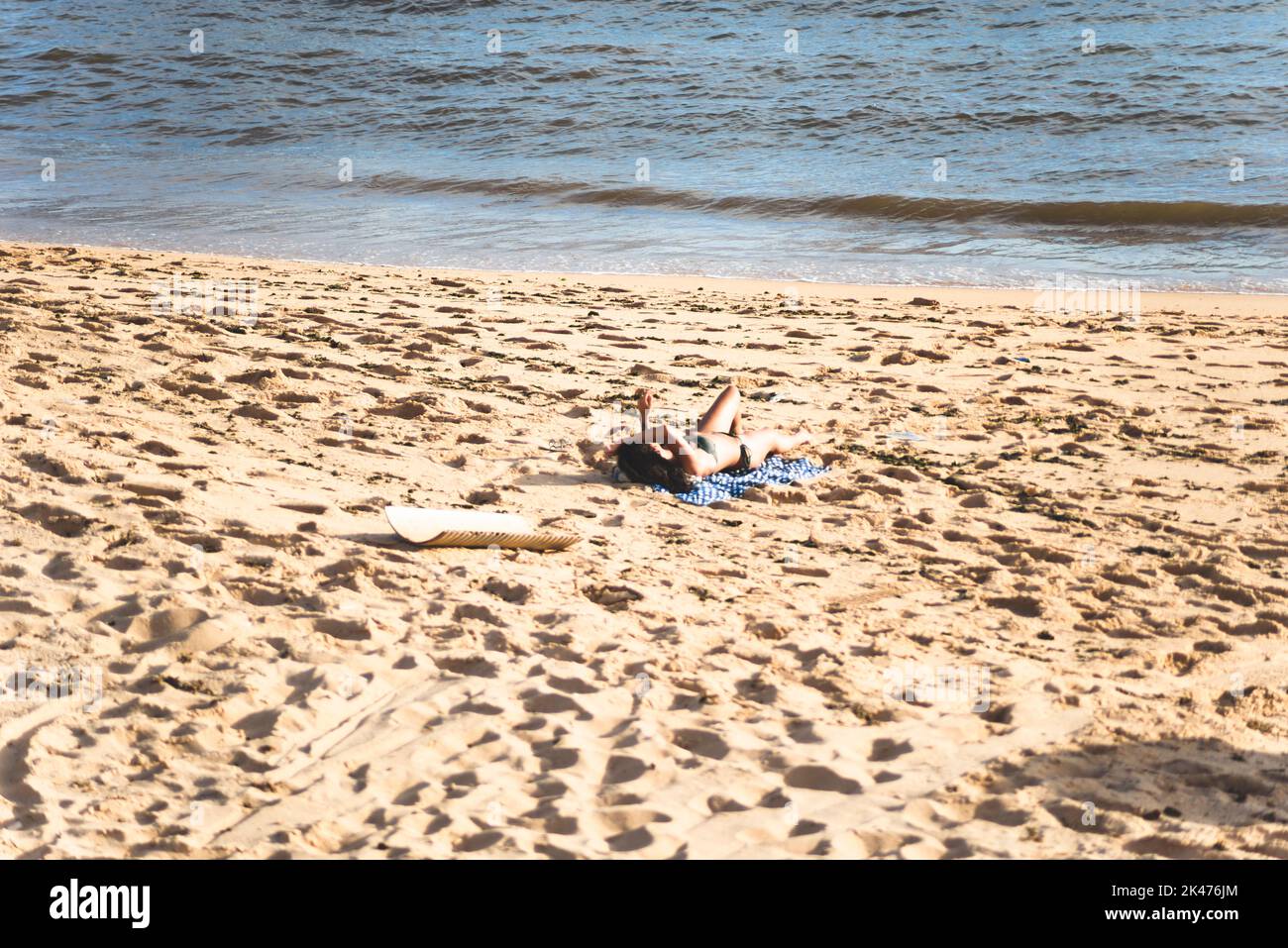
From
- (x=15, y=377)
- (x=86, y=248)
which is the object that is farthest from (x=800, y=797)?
(x=86, y=248)

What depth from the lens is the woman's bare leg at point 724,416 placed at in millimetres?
6426

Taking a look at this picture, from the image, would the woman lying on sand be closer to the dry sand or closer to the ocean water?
the dry sand

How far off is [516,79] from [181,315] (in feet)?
48.8

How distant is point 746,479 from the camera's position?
244 inches

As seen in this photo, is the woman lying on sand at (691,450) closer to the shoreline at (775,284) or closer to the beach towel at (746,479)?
the beach towel at (746,479)

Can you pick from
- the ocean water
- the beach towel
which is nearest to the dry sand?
the beach towel

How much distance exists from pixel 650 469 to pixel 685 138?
1303 centimetres

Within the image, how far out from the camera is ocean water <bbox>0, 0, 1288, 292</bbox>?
13016 millimetres

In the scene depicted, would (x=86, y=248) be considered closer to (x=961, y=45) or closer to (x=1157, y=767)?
(x=1157, y=767)

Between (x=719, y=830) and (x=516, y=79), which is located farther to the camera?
(x=516, y=79)

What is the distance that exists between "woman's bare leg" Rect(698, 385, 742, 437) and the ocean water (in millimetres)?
5399
